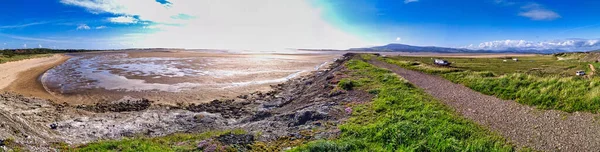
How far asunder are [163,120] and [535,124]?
15.2 m

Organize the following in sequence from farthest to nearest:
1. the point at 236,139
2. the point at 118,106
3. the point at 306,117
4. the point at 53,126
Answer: the point at 118,106, the point at 53,126, the point at 306,117, the point at 236,139

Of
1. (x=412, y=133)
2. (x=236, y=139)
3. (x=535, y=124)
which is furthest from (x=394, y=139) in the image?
(x=535, y=124)

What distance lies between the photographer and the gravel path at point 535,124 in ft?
23.6

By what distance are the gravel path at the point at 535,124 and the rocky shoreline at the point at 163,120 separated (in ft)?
15.8

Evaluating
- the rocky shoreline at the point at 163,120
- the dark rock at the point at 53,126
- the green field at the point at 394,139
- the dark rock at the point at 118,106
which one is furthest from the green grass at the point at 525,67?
the dark rock at the point at 53,126

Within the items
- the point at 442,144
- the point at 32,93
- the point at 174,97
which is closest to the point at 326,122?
the point at 442,144

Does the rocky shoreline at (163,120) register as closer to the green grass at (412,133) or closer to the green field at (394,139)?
the green field at (394,139)

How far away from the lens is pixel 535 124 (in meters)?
8.83

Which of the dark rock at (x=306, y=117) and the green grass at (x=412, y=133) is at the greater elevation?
the green grass at (x=412, y=133)

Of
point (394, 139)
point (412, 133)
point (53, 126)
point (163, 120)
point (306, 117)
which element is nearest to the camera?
point (394, 139)

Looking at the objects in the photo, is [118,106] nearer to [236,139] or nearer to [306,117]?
[236,139]

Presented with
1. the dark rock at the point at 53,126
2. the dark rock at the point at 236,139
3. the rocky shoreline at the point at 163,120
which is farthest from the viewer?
the dark rock at the point at 53,126

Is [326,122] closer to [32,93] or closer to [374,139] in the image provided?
[374,139]

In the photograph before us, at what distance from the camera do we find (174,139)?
9.64m
